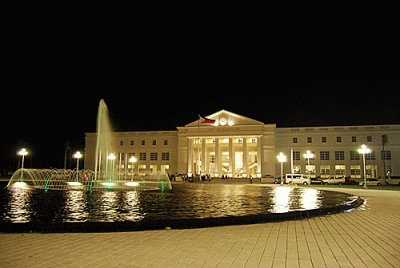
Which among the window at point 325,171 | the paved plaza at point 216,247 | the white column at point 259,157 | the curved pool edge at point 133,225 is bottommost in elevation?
the paved plaza at point 216,247

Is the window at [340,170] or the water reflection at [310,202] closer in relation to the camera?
the water reflection at [310,202]

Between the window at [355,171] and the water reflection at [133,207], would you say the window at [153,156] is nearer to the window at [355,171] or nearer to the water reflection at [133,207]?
the window at [355,171]

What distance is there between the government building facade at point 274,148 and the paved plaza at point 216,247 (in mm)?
60053

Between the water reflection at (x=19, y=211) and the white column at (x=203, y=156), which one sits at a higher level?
the white column at (x=203, y=156)

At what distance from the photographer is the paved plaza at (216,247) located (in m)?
5.82

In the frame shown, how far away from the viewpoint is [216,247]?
6.98 m

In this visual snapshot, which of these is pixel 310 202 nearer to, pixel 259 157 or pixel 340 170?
pixel 259 157

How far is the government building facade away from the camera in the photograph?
70625 mm

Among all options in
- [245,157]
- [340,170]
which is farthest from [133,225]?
[340,170]

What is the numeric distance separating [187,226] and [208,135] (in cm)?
6332

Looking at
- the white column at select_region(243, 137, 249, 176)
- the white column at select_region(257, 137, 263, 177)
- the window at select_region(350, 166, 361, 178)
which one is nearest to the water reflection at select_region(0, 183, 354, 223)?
the white column at select_region(257, 137, 263, 177)

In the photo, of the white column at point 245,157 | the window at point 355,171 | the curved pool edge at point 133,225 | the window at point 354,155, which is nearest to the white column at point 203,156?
the white column at point 245,157

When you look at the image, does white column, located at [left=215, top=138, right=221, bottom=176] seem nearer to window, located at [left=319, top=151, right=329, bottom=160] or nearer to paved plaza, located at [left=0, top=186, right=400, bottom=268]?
window, located at [left=319, top=151, right=329, bottom=160]

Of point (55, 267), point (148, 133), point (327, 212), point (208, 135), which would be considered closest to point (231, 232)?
point (55, 267)
